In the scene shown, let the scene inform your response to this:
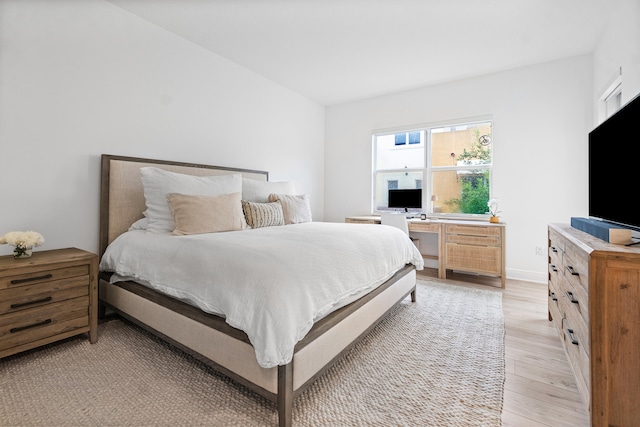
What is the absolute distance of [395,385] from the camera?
1.59 m

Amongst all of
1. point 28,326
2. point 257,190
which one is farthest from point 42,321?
point 257,190

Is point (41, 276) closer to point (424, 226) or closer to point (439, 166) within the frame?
point (424, 226)

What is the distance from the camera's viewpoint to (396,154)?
15.5 feet

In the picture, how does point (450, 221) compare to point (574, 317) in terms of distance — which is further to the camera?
point (450, 221)

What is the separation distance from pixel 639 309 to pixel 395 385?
3.69 feet

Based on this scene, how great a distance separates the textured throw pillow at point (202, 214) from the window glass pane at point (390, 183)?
2967 mm

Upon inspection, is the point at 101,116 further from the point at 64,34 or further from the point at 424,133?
the point at 424,133

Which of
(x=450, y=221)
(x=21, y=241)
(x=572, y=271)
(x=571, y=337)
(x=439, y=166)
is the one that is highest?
(x=439, y=166)

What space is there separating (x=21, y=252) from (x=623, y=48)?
15.5 ft

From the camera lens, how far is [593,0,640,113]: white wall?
6.89 ft

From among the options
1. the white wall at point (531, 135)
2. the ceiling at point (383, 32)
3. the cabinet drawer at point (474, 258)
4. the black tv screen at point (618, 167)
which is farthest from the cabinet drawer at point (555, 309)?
the ceiling at point (383, 32)

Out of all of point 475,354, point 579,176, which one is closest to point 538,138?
point 579,176

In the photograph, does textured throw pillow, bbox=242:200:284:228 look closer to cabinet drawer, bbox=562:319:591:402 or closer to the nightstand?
the nightstand

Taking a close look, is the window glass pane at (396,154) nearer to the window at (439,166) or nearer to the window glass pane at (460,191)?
the window at (439,166)
